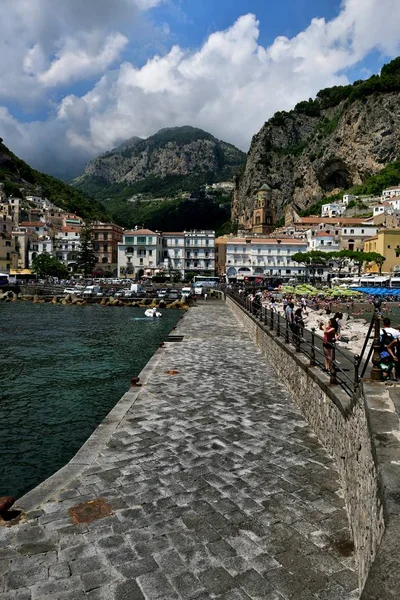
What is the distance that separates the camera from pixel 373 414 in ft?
16.7

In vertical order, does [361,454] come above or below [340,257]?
below

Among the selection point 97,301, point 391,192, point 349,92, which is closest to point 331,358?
point 97,301

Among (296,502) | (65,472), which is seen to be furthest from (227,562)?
(65,472)

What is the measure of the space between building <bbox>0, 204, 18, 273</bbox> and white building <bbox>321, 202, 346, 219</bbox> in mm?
77141

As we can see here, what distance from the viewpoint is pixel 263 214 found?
4892 inches

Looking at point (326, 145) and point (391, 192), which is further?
point (326, 145)

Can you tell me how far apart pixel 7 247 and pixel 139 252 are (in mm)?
27074

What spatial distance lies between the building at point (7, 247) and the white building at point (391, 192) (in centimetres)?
8686

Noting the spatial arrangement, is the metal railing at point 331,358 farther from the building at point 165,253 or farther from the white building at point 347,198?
the white building at point 347,198

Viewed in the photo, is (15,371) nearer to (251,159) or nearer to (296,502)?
(296,502)

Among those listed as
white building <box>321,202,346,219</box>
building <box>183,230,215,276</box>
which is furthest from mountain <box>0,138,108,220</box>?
white building <box>321,202,346,219</box>

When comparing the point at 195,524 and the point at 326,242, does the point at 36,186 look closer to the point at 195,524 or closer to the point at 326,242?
the point at 326,242

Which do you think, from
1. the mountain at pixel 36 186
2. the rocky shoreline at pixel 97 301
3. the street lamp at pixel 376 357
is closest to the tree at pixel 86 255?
the rocky shoreline at pixel 97 301

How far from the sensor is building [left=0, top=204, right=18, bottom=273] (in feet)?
276
